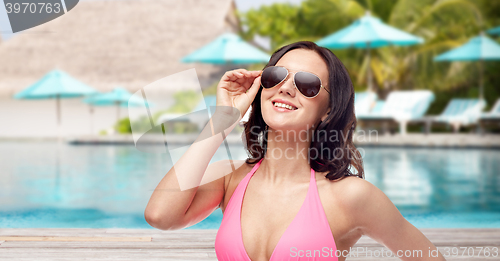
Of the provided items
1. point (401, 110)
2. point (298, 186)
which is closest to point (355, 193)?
point (298, 186)

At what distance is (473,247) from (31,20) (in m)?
2.74

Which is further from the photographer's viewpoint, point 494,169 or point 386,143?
point 386,143

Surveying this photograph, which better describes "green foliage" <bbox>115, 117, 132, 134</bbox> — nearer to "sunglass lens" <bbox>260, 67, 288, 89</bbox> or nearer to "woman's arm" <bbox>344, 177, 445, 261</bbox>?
"sunglass lens" <bbox>260, 67, 288, 89</bbox>

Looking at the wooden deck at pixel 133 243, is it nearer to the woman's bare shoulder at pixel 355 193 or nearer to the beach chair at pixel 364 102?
the woman's bare shoulder at pixel 355 193

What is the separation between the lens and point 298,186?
1.33m

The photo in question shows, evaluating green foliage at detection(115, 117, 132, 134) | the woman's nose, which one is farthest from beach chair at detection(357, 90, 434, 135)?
the woman's nose

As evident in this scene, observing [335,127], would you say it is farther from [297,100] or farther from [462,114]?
[462,114]

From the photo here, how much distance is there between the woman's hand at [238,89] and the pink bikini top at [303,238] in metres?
0.28

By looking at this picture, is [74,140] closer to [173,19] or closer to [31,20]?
[31,20]

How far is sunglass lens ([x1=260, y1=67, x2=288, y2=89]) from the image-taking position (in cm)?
127

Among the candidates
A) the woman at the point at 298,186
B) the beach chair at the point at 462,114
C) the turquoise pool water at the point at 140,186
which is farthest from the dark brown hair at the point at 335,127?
the beach chair at the point at 462,114

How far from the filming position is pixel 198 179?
1291mm

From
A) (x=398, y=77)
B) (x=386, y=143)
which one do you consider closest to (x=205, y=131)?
(x=386, y=143)

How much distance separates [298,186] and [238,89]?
1.05 feet
